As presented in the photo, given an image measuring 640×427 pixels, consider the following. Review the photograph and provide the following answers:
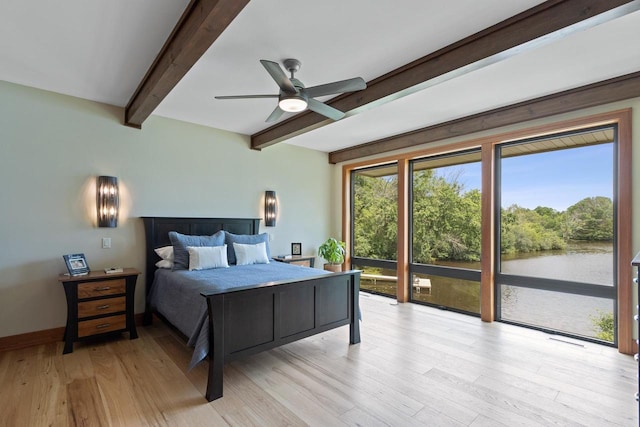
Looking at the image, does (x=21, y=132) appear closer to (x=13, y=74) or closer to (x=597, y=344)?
(x=13, y=74)

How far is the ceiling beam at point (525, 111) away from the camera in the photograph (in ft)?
10.3

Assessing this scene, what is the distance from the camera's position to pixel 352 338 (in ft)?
11.4

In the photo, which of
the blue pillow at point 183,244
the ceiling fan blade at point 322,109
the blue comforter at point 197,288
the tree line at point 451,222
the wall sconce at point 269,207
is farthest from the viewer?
the wall sconce at point 269,207

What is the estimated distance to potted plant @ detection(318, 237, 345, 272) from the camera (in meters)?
5.79

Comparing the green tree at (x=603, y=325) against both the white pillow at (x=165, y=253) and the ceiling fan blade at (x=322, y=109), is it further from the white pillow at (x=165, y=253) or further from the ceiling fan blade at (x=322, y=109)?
the white pillow at (x=165, y=253)

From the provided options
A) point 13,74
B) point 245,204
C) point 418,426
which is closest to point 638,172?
point 418,426

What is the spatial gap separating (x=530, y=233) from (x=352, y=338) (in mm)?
2676

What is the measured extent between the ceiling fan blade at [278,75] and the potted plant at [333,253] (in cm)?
359

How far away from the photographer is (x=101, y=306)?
11.1 feet

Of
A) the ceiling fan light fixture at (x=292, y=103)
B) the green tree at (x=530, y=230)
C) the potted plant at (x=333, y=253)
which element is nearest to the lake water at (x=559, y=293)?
the green tree at (x=530, y=230)

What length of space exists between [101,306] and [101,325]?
0.20m

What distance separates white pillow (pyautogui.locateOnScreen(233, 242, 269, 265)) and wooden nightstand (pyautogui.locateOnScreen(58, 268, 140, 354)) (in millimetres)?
1244

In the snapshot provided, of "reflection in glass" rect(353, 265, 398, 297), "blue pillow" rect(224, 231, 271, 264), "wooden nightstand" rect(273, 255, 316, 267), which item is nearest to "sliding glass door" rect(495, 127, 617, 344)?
"reflection in glass" rect(353, 265, 398, 297)

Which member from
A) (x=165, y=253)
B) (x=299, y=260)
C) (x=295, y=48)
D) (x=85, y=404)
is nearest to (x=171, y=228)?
(x=165, y=253)
